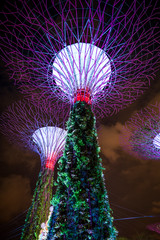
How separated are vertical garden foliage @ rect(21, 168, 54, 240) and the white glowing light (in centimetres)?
130

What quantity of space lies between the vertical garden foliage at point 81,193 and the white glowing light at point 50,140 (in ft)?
20.2

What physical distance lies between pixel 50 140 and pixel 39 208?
14.1 feet

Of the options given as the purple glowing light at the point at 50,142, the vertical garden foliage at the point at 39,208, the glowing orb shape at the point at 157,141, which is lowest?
the vertical garden foliage at the point at 39,208

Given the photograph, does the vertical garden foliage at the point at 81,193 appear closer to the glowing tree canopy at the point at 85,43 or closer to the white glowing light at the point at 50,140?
the glowing tree canopy at the point at 85,43

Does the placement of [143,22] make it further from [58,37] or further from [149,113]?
[149,113]

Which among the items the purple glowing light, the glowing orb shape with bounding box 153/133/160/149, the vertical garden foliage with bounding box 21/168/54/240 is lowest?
the vertical garden foliage with bounding box 21/168/54/240

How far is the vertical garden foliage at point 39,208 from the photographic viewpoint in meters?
9.30

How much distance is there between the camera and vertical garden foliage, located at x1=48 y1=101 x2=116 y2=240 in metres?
4.11

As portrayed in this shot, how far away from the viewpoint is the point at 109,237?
4.18 meters

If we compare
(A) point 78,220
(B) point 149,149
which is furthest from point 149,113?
(A) point 78,220

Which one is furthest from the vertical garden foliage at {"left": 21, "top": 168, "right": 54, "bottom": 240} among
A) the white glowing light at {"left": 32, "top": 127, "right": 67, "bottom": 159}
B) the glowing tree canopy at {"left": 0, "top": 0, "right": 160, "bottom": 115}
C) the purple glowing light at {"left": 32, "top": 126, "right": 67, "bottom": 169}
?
the glowing tree canopy at {"left": 0, "top": 0, "right": 160, "bottom": 115}

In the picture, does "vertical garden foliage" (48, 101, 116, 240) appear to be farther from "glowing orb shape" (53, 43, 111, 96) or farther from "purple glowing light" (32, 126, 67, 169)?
"purple glowing light" (32, 126, 67, 169)

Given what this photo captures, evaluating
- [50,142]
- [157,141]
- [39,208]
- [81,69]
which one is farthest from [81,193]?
[157,141]

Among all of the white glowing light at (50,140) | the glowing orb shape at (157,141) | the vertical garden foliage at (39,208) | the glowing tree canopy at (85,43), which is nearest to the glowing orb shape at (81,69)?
the glowing tree canopy at (85,43)
